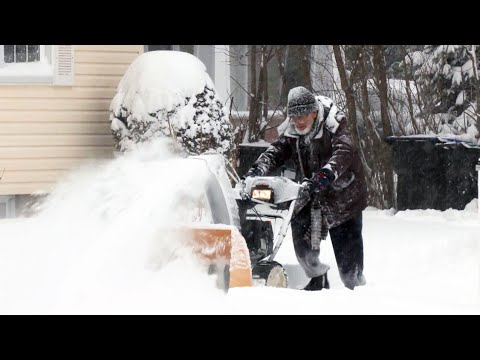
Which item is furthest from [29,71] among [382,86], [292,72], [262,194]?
[292,72]

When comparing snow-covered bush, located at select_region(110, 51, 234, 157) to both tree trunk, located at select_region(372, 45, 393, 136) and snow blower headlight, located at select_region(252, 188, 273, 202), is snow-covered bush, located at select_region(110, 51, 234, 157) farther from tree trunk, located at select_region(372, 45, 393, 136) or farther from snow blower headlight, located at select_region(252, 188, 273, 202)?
snow blower headlight, located at select_region(252, 188, 273, 202)

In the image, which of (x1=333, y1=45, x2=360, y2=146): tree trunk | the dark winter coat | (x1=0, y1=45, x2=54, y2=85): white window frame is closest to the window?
(x1=333, y1=45, x2=360, y2=146): tree trunk

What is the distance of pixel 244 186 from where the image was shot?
6645 mm

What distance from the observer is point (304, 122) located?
690cm

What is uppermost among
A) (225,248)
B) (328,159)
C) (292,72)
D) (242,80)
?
(292,72)

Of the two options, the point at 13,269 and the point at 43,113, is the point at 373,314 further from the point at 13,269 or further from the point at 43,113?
the point at 43,113

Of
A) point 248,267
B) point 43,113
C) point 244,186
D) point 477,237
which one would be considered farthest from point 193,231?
point 43,113

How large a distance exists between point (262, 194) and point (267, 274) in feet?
1.73

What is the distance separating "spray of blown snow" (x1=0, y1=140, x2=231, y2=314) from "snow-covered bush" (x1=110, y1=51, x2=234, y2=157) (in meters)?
4.23

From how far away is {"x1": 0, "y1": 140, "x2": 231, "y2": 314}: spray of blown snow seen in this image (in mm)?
5227

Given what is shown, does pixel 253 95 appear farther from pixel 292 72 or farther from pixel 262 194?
pixel 262 194

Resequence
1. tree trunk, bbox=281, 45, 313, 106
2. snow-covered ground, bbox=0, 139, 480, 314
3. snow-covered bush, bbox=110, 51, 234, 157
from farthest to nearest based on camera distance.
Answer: tree trunk, bbox=281, 45, 313, 106 → snow-covered bush, bbox=110, 51, 234, 157 → snow-covered ground, bbox=0, 139, 480, 314

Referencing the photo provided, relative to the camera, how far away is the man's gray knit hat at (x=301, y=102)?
22.0 ft

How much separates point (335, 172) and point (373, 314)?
2030 mm
